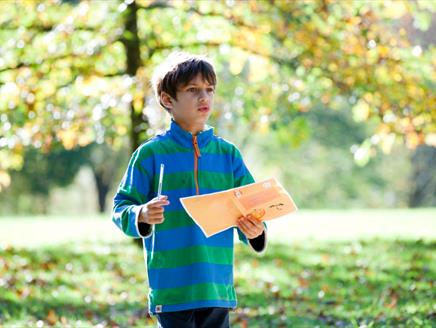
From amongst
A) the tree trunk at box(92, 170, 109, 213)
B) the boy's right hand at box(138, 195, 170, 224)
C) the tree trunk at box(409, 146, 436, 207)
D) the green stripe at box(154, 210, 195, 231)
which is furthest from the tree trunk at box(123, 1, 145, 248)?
the tree trunk at box(409, 146, 436, 207)

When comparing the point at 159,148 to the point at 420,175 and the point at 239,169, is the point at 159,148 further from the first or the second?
the point at 420,175

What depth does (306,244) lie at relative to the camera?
11469 mm

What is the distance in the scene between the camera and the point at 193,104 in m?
3.45

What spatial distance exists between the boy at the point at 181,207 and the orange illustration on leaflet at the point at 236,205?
2.3 inches

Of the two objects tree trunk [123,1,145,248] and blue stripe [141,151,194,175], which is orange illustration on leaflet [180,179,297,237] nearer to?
blue stripe [141,151,194,175]

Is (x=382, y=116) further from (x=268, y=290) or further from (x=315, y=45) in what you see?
(x=268, y=290)

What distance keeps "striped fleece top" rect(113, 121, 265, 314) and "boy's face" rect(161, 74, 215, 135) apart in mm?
39

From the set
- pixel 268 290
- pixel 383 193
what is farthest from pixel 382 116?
pixel 383 193

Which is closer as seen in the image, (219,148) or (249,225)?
(249,225)

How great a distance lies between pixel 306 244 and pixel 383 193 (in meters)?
31.9

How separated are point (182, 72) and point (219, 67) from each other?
7.39 metres

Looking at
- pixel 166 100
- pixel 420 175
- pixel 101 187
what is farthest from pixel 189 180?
pixel 420 175

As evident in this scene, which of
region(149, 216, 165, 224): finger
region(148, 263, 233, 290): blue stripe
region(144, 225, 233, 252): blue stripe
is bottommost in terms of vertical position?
region(148, 263, 233, 290): blue stripe

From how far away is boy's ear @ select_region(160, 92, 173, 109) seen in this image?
352 cm
